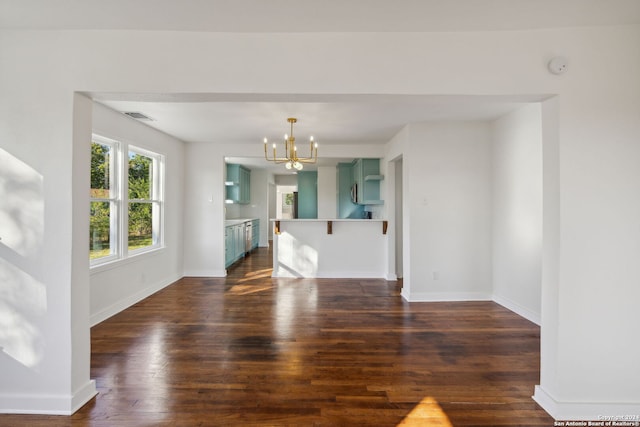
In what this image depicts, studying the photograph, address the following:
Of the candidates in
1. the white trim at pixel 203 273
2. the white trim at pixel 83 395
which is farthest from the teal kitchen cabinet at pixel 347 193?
the white trim at pixel 83 395


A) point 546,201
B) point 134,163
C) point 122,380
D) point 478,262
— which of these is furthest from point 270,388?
point 134,163

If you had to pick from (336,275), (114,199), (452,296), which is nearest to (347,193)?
(336,275)

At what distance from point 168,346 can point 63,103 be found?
2113mm

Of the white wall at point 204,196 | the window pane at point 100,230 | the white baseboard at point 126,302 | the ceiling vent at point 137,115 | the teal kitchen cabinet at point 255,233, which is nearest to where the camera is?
the white baseboard at point 126,302

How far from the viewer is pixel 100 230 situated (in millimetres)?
3557

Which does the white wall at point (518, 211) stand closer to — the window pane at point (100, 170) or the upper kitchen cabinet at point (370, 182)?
the upper kitchen cabinet at point (370, 182)

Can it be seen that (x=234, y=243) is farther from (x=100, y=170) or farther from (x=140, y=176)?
(x=100, y=170)

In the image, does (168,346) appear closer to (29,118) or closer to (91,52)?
(29,118)

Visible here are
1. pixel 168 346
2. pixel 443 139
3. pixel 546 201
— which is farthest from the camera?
pixel 443 139

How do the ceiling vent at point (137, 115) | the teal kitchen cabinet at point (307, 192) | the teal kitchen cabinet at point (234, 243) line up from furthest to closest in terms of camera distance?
the teal kitchen cabinet at point (307, 192) → the teal kitchen cabinet at point (234, 243) → the ceiling vent at point (137, 115)

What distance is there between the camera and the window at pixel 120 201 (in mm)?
3488

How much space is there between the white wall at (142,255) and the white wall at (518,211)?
13.6 ft

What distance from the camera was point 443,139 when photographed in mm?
4113

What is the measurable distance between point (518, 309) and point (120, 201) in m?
5.08
